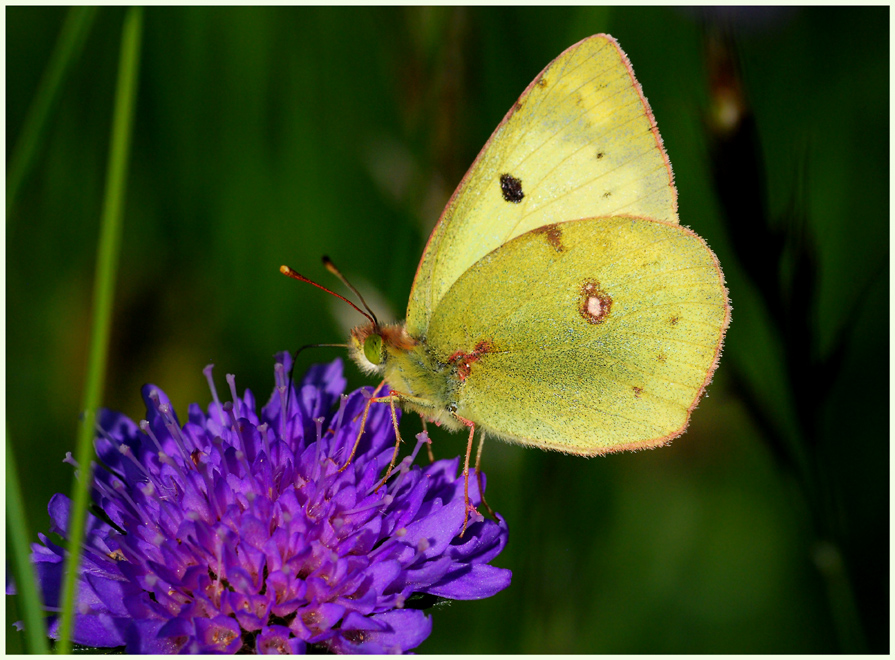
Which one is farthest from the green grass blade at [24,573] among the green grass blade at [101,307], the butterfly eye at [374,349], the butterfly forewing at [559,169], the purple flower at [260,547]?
the butterfly forewing at [559,169]

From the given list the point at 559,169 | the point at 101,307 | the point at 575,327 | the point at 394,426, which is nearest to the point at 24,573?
the point at 101,307

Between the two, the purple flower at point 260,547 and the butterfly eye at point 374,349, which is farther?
the butterfly eye at point 374,349

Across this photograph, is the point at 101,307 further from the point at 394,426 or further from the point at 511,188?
the point at 511,188

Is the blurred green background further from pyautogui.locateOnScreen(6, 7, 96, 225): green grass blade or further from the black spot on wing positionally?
pyautogui.locateOnScreen(6, 7, 96, 225): green grass blade

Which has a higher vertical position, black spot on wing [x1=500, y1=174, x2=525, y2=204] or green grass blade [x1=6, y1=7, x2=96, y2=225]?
green grass blade [x1=6, y1=7, x2=96, y2=225]

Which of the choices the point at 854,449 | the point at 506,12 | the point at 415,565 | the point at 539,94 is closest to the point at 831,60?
the point at 506,12

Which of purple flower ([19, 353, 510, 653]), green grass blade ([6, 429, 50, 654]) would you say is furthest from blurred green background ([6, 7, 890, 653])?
green grass blade ([6, 429, 50, 654])

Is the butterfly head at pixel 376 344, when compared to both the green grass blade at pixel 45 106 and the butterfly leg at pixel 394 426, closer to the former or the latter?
the butterfly leg at pixel 394 426
